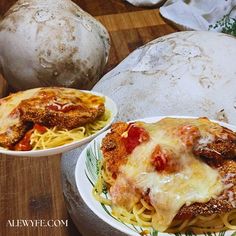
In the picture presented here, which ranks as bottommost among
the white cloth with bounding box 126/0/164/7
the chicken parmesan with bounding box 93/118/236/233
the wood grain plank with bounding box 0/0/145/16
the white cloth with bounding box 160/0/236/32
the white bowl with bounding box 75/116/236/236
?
the wood grain plank with bounding box 0/0/145/16


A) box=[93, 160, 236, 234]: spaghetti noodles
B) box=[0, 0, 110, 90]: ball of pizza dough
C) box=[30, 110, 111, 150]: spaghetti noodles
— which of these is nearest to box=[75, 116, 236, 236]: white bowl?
box=[93, 160, 236, 234]: spaghetti noodles

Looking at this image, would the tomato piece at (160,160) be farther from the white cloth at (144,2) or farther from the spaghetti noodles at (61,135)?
the white cloth at (144,2)

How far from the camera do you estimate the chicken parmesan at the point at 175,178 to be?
82 cm

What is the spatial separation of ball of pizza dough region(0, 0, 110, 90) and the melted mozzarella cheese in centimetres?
84

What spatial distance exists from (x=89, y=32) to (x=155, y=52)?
15.0 inches

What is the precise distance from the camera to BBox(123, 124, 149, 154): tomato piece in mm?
890

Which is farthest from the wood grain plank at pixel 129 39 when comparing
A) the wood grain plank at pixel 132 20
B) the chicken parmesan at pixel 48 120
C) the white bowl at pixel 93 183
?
the white bowl at pixel 93 183

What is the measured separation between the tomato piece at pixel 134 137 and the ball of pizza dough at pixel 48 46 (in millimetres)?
805

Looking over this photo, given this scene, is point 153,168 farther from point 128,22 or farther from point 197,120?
point 128,22

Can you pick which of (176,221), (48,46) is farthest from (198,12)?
(176,221)

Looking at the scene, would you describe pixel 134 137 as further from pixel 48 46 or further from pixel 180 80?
pixel 48 46

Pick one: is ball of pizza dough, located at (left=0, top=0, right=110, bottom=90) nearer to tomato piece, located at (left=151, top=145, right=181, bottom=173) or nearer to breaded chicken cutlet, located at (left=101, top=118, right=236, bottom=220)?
breaded chicken cutlet, located at (left=101, top=118, right=236, bottom=220)

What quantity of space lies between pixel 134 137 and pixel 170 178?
100mm

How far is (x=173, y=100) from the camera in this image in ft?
4.12
